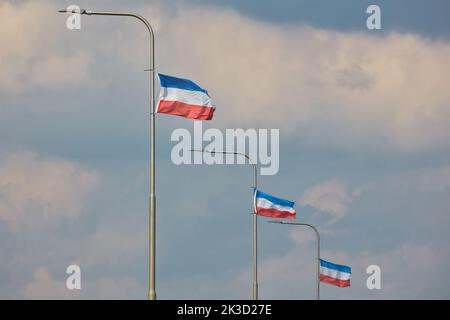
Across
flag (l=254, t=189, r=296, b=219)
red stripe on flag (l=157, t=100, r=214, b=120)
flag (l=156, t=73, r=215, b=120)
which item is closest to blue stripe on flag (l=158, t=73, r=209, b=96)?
flag (l=156, t=73, r=215, b=120)

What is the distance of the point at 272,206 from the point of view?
8838 cm

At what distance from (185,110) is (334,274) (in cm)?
5893

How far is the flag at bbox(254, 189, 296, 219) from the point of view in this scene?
287 ft

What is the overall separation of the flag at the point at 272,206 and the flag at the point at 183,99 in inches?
1142

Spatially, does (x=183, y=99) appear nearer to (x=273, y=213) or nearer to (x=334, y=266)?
(x=273, y=213)

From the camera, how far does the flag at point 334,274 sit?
113438 millimetres

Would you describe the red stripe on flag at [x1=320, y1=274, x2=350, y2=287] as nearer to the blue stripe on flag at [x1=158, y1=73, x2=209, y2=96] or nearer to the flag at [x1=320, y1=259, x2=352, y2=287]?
the flag at [x1=320, y1=259, x2=352, y2=287]

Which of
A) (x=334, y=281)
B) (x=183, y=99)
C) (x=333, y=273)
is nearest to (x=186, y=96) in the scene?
(x=183, y=99)

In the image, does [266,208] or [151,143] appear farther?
[266,208]

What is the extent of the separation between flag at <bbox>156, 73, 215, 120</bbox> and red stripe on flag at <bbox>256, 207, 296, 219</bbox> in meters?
30.2
